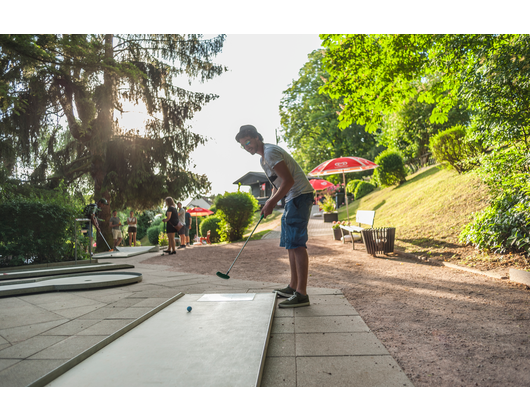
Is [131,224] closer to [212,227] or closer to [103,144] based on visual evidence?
[103,144]

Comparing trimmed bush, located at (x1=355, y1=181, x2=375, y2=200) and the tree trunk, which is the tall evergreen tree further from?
trimmed bush, located at (x1=355, y1=181, x2=375, y2=200)

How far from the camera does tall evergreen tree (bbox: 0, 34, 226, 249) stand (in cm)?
1109

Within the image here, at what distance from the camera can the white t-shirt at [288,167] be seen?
136 inches

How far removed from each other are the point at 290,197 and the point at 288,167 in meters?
0.32

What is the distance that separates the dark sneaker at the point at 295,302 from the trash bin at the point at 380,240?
4335mm

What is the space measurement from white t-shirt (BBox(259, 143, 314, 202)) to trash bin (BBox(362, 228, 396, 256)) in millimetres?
4348

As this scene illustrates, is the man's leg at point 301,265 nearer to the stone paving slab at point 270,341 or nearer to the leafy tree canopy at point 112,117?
the stone paving slab at point 270,341

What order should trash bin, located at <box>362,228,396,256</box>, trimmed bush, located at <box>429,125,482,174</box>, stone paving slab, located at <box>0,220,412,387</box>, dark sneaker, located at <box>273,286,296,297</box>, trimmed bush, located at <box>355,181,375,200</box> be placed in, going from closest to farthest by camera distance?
stone paving slab, located at <box>0,220,412,387</box> → dark sneaker, located at <box>273,286,296,297</box> → trash bin, located at <box>362,228,396,256</box> → trimmed bush, located at <box>429,125,482,174</box> → trimmed bush, located at <box>355,181,375,200</box>

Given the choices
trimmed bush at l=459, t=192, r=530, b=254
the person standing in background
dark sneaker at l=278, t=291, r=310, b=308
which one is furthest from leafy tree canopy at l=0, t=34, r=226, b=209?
trimmed bush at l=459, t=192, r=530, b=254

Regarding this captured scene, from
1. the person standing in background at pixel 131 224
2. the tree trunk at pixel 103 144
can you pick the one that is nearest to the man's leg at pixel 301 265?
the tree trunk at pixel 103 144

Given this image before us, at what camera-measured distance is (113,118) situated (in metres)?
14.0

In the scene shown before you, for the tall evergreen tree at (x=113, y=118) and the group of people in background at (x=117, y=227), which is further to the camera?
the group of people in background at (x=117, y=227)
